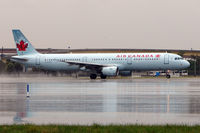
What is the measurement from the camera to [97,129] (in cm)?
1184

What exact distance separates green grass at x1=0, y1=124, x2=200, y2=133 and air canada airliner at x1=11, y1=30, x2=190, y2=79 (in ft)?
131

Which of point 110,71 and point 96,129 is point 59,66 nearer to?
point 110,71

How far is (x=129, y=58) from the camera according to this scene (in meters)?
54.4

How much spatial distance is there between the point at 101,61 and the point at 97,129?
4457 cm

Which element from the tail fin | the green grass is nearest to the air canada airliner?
the tail fin

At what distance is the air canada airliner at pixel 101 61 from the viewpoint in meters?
53.9

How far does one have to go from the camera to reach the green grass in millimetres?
11570

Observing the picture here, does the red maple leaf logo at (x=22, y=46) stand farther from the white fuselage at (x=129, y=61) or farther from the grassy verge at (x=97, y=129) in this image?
the grassy verge at (x=97, y=129)

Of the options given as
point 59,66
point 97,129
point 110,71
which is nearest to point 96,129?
point 97,129

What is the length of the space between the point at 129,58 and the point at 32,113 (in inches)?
1531

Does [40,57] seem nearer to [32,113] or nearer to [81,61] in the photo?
[81,61]

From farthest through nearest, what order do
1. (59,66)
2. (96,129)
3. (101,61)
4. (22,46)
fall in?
(22,46)
(59,66)
(101,61)
(96,129)

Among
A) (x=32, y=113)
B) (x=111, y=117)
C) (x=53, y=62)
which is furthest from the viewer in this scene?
(x=53, y=62)

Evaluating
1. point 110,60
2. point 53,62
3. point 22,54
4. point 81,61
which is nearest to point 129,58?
point 110,60
